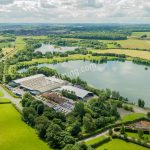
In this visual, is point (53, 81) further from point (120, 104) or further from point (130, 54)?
point (130, 54)

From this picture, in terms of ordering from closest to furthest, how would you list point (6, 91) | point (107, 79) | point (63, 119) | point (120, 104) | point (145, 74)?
point (63, 119) < point (120, 104) < point (6, 91) < point (107, 79) < point (145, 74)

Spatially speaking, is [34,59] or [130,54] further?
[130,54]

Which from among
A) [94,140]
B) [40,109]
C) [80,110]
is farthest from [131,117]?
[40,109]

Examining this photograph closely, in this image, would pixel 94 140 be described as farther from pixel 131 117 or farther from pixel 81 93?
pixel 81 93

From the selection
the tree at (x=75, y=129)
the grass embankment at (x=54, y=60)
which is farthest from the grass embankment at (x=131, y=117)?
the grass embankment at (x=54, y=60)

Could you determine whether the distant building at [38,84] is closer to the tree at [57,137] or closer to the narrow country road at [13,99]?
the narrow country road at [13,99]

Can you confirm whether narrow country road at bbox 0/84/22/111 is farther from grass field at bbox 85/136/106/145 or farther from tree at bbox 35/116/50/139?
grass field at bbox 85/136/106/145

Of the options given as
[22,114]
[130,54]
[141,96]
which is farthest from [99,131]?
[130,54]
